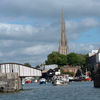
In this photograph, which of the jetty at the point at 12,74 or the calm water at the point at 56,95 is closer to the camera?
the calm water at the point at 56,95

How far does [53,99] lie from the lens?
84.0m

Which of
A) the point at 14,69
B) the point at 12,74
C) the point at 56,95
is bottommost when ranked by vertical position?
the point at 56,95

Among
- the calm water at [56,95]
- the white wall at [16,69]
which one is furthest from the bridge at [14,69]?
the calm water at [56,95]

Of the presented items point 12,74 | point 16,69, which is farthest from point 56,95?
point 16,69

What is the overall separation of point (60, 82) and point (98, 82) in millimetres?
40838

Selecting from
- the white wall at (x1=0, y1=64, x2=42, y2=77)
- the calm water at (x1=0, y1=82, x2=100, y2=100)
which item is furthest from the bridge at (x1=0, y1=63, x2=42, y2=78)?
the calm water at (x1=0, y1=82, x2=100, y2=100)

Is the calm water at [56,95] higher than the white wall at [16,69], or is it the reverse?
the white wall at [16,69]

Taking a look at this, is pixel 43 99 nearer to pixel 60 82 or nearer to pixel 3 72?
pixel 3 72

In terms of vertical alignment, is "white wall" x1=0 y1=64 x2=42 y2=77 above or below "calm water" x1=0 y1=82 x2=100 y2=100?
above

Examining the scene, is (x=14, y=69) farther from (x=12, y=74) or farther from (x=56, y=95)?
(x=56, y=95)

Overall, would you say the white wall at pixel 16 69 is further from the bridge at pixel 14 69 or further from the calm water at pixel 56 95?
the calm water at pixel 56 95

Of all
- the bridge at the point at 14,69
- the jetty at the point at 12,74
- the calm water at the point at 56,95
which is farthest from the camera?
the bridge at the point at 14,69

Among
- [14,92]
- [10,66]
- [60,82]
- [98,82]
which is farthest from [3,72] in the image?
[60,82]

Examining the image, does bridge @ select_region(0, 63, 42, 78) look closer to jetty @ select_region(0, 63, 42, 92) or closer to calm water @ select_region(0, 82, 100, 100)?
jetty @ select_region(0, 63, 42, 92)
